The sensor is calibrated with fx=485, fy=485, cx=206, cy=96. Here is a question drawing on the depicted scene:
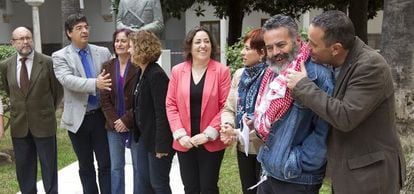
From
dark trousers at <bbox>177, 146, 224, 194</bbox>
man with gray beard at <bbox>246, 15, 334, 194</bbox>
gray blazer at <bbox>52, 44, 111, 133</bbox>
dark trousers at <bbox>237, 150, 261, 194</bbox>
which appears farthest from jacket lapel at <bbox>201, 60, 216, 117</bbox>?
gray blazer at <bbox>52, 44, 111, 133</bbox>

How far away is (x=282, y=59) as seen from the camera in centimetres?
273

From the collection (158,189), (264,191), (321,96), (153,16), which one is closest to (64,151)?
(153,16)

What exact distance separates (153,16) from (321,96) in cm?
368

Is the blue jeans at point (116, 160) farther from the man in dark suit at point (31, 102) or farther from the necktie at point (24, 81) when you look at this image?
the necktie at point (24, 81)

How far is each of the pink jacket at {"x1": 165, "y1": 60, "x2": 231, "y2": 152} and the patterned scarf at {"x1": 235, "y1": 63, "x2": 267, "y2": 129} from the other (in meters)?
0.47

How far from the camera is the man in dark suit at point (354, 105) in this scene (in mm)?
2322

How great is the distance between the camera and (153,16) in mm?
5738

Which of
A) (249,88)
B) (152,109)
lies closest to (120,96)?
(152,109)

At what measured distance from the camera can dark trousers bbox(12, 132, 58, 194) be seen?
185 inches

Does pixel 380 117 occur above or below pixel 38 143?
above

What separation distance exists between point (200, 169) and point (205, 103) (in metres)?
0.54

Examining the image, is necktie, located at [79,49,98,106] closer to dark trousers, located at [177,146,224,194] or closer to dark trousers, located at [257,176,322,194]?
dark trousers, located at [177,146,224,194]

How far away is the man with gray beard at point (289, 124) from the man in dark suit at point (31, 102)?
2.64 meters

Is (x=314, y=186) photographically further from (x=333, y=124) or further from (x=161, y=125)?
(x=161, y=125)
